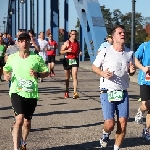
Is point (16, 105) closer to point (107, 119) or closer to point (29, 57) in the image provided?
point (29, 57)

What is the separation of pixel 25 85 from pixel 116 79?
115 cm

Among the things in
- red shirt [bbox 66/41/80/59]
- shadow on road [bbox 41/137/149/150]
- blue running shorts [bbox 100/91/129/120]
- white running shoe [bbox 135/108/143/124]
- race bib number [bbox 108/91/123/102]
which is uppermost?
red shirt [bbox 66/41/80/59]

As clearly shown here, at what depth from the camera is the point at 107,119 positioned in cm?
712

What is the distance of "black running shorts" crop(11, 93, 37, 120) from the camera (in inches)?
279

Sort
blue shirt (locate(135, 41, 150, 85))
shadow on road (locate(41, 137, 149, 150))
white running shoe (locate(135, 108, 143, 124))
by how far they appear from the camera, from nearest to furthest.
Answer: shadow on road (locate(41, 137, 149, 150))
blue shirt (locate(135, 41, 150, 85))
white running shoe (locate(135, 108, 143, 124))

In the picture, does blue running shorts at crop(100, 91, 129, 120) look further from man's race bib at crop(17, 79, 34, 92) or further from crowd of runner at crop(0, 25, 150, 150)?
man's race bib at crop(17, 79, 34, 92)

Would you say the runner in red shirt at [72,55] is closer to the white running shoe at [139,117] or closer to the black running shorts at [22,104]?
the white running shoe at [139,117]

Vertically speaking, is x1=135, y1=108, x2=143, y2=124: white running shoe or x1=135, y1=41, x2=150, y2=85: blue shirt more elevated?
x1=135, y1=41, x2=150, y2=85: blue shirt

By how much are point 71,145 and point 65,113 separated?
3.66 m

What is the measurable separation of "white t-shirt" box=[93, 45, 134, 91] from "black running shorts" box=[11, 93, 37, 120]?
971 mm

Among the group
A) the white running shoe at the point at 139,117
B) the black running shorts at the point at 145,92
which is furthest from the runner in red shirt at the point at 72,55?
the black running shorts at the point at 145,92

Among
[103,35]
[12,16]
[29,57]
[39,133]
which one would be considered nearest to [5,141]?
[39,133]

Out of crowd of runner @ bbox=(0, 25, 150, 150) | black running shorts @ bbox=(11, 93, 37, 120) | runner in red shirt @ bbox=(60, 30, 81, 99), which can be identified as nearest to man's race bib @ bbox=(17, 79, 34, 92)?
crowd of runner @ bbox=(0, 25, 150, 150)

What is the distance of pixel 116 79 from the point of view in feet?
23.2
